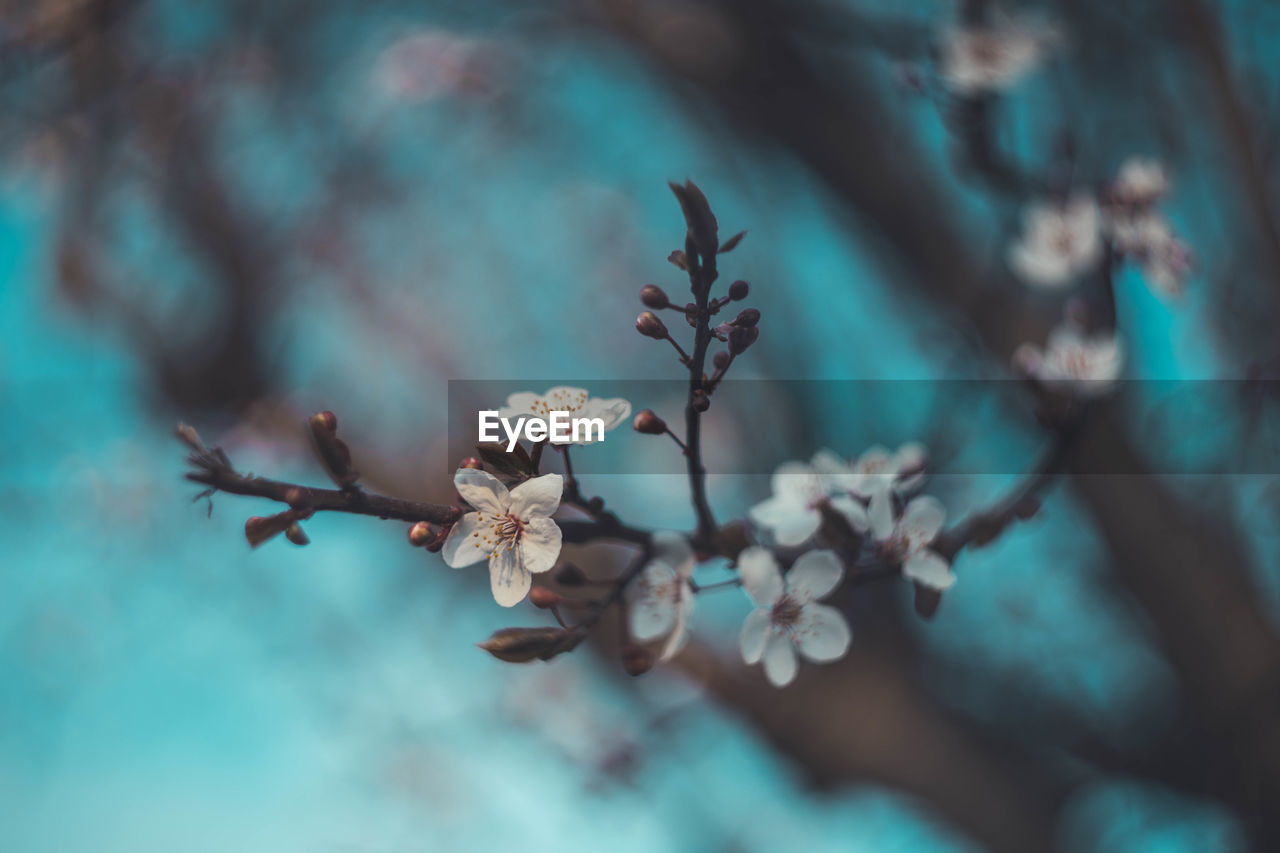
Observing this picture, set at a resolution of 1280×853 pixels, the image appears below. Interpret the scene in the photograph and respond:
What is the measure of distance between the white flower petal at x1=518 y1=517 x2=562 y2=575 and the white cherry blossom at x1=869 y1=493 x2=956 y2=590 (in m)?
0.35

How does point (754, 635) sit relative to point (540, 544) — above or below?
below

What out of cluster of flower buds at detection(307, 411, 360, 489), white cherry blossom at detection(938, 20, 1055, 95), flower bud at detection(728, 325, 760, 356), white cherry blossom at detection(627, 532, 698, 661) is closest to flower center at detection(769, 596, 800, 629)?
white cherry blossom at detection(627, 532, 698, 661)

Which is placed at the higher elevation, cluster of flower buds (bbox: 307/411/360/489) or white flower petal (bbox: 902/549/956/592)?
cluster of flower buds (bbox: 307/411/360/489)

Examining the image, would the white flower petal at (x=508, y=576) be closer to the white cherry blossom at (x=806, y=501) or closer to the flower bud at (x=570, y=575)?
the flower bud at (x=570, y=575)

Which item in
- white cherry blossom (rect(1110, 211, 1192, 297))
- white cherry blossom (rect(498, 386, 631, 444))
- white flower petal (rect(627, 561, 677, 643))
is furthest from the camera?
white cherry blossom (rect(1110, 211, 1192, 297))

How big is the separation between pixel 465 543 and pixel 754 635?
0.33 metres

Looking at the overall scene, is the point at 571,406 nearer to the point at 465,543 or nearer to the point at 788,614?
the point at 465,543

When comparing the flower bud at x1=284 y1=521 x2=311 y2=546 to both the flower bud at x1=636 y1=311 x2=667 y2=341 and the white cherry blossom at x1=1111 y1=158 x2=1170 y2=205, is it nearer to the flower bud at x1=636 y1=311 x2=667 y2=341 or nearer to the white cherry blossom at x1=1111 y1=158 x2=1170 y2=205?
the flower bud at x1=636 y1=311 x2=667 y2=341

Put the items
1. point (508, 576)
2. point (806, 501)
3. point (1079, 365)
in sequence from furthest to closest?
1. point (1079, 365)
2. point (806, 501)
3. point (508, 576)

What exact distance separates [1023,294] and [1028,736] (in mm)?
1555

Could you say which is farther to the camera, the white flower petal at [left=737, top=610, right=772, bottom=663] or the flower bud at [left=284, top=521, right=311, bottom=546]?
the white flower petal at [left=737, top=610, right=772, bottom=663]

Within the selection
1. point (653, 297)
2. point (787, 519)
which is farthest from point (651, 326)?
point (787, 519)

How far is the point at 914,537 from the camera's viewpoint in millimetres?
809

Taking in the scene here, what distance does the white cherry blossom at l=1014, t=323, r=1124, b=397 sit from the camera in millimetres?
1073
